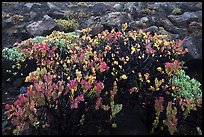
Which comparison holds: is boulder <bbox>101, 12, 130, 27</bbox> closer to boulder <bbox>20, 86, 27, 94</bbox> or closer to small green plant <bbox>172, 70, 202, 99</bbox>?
small green plant <bbox>172, 70, 202, 99</bbox>

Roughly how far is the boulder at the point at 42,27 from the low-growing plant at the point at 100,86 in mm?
1862

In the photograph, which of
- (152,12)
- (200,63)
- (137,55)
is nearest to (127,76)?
(137,55)

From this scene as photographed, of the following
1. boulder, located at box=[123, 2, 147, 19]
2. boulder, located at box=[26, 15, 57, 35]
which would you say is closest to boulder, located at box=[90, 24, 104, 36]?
boulder, located at box=[26, 15, 57, 35]

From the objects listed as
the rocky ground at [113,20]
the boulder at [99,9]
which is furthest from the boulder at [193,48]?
the boulder at [99,9]

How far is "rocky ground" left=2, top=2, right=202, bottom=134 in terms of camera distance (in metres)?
5.64

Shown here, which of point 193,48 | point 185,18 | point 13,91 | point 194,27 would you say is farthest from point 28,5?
point 193,48

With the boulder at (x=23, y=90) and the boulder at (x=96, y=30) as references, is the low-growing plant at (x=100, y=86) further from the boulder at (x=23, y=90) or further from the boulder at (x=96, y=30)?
the boulder at (x=96, y=30)

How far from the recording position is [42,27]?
23.8 ft

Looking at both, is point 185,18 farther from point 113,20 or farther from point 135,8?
point 113,20

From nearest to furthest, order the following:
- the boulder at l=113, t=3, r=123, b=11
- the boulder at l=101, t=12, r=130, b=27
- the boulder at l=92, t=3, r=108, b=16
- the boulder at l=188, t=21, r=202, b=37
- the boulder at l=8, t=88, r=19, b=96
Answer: the boulder at l=8, t=88, r=19, b=96 → the boulder at l=188, t=21, r=202, b=37 → the boulder at l=101, t=12, r=130, b=27 → the boulder at l=92, t=3, r=108, b=16 → the boulder at l=113, t=3, r=123, b=11

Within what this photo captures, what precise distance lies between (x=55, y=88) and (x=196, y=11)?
21.4ft

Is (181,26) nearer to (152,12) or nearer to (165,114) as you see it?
(152,12)

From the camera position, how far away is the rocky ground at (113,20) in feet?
18.5

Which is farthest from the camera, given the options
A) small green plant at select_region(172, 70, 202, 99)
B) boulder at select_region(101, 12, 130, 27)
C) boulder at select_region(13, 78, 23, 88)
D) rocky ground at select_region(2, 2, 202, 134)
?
boulder at select_region(101, 12, 130, 27)
